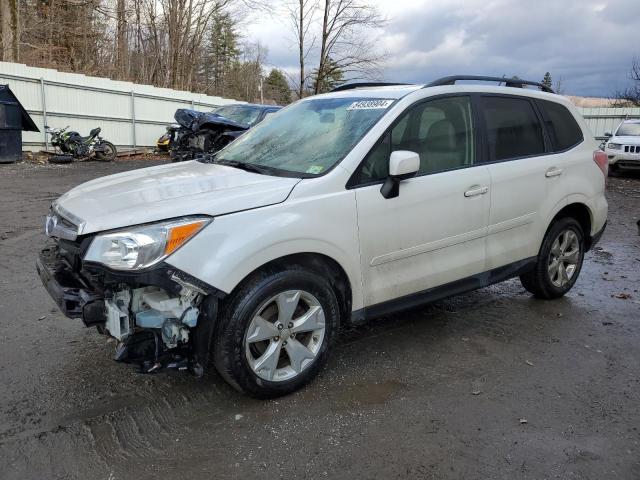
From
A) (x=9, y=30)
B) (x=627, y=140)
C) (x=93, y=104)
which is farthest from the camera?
(x=9, y=30)

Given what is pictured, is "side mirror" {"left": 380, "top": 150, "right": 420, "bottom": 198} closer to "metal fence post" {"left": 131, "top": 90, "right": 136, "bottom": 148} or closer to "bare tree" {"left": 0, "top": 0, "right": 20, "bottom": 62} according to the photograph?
"metal fence post" {"left": 131, "top": 90, "right": 136, "bottom": 148}

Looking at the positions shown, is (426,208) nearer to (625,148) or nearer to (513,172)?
(513,172)

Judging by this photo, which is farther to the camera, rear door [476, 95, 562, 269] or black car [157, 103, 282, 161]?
black car [157, 103, 282, 161]

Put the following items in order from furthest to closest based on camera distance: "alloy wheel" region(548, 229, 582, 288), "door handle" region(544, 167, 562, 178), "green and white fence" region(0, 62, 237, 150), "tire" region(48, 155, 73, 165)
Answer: "green and white fence" region(0, 62, 237, 150)
"tire" region(48, 155, 73, 165)
"alloy wheel" region(548, 229, 582, 288)
"door handle" region(544, 167, 562, 178)

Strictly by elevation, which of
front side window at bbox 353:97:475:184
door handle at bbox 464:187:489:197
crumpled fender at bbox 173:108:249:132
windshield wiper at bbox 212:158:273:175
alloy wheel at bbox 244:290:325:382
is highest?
crumpled fender at bbox 173:108:249:132

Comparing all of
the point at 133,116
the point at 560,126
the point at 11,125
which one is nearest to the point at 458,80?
the point at 560,126

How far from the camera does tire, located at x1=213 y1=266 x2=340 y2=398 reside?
2.91 metres

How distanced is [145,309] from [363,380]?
1459 millimetres

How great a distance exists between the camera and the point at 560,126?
15.7 ft

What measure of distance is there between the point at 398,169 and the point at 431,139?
67 cm

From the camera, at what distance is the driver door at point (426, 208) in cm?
342

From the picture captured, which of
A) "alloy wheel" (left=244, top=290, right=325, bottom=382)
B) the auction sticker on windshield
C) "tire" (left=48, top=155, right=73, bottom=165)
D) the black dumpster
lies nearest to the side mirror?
the auction sticker on windshield

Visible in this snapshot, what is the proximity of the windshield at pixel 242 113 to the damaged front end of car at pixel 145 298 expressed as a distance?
10.5 m

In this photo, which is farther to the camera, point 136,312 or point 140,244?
point 136,312
